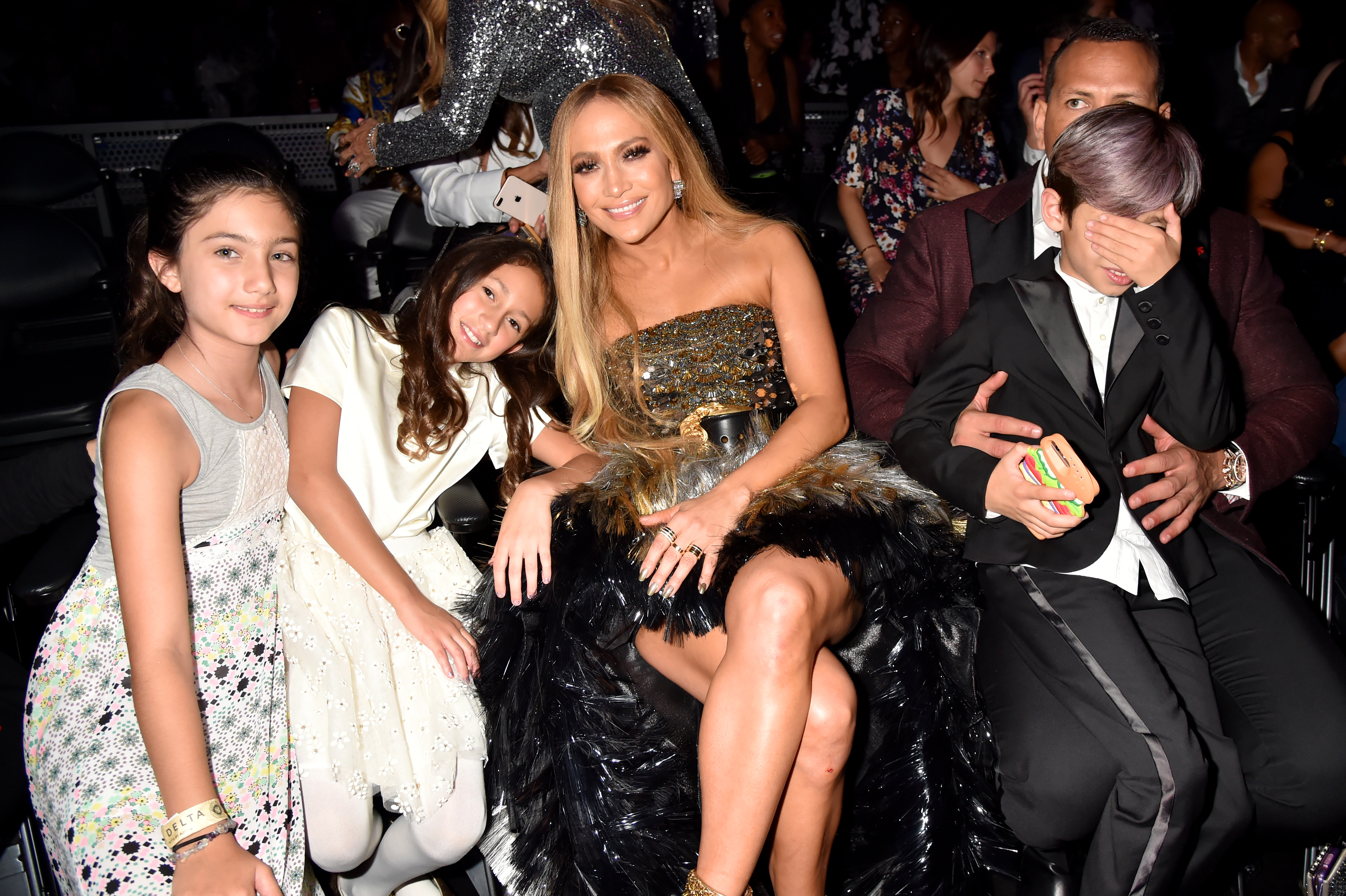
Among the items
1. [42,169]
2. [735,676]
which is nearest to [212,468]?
[735,676]

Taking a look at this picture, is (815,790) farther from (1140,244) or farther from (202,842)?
(1140,244)

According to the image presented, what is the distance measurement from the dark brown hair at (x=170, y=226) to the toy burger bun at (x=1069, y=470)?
1.41m

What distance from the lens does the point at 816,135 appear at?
6246 millimetres

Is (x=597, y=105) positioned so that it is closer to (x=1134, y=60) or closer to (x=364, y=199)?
(x=1134, y=60)

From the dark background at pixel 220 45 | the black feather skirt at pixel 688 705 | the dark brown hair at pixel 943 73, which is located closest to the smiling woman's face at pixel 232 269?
the black feather skirt at pixel 688 705

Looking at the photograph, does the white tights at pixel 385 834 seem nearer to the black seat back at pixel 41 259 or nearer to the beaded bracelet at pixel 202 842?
the beaded bracelet at pixel 202 842

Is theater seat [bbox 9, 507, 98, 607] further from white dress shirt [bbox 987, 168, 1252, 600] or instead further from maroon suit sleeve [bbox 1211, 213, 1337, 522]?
maroon suit sleeve [bbox 1211, 213, 1337, 522]

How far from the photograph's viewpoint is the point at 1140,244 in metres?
1.60

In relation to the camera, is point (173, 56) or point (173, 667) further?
point (173, 56)

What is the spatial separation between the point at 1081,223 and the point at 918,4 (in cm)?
482

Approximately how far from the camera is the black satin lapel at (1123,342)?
171 centimetres

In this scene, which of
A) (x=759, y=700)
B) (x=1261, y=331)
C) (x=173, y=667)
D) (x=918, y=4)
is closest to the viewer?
(x=173, y=667)

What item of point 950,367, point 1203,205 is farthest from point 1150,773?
point 1203,205

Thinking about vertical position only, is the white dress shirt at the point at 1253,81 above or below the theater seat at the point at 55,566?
above
